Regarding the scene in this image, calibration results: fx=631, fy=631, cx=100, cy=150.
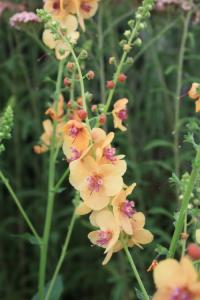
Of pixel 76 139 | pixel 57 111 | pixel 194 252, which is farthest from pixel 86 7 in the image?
pixel 194 252

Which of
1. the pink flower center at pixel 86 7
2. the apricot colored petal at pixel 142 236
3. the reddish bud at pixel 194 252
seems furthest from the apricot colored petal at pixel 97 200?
the pink flower center at pixel 86 7

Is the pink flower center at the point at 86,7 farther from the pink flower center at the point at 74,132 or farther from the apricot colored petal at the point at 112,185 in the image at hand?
the apricot colored petal at the point at 112,185

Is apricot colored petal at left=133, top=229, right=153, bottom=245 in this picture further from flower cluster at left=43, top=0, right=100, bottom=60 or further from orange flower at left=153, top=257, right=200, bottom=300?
flower cluster at left=43, top=0, right=100, bottom=60

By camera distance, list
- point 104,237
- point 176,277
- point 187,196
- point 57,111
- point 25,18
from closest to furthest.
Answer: point 176,277 < point 187,196 < point 104,237 < point 57,111 < point 25,18

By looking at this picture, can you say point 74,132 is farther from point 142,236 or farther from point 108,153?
point 142,236

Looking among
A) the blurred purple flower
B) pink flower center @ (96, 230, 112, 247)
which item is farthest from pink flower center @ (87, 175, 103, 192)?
the blurred purple flower

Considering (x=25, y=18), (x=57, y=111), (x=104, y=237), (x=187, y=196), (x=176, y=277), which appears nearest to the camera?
(x=176, y=277)

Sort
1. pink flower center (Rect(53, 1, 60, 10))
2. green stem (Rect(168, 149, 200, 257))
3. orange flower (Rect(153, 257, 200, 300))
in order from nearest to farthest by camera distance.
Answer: orange flower (Rect(153, 257, 200, 300))
green stem (Rect(168, 149, 200, 257))
pink flower center (Rect(53, 1, 60, 10))
